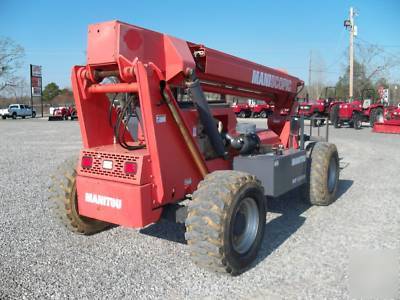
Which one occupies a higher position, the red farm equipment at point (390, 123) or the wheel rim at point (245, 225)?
the red farm equipment at point (390, 123)

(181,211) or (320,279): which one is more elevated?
(181,211)

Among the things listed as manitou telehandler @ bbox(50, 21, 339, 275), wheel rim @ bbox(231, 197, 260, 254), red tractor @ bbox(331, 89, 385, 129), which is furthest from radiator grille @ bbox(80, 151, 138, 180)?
red tractor @ bbox(331, 89, 385, 129)

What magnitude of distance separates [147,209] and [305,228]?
2493mm

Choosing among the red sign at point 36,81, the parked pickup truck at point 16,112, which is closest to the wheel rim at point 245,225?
the parked pickup truck at point 16,112

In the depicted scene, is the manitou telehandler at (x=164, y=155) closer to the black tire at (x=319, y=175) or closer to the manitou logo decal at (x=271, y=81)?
the manitou logo decal at (x=271, y=81)

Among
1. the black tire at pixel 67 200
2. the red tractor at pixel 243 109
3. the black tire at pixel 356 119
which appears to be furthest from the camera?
the red tractor at pixel 243 109

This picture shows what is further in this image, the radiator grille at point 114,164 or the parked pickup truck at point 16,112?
the parked pickup truck at point 16,112

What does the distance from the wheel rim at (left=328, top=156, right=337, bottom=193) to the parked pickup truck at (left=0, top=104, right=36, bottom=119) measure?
156 feet

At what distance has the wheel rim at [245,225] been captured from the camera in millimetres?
4062

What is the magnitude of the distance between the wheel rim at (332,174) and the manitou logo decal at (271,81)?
1.44 m

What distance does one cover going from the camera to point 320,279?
3812 mm

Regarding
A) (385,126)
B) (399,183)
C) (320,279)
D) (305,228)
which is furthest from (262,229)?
(385,126)

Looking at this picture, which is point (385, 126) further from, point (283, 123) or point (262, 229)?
point (262, 229)

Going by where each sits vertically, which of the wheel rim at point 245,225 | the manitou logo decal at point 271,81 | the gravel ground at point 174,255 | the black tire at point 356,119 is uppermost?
the manitou logo decal at point 271,81
